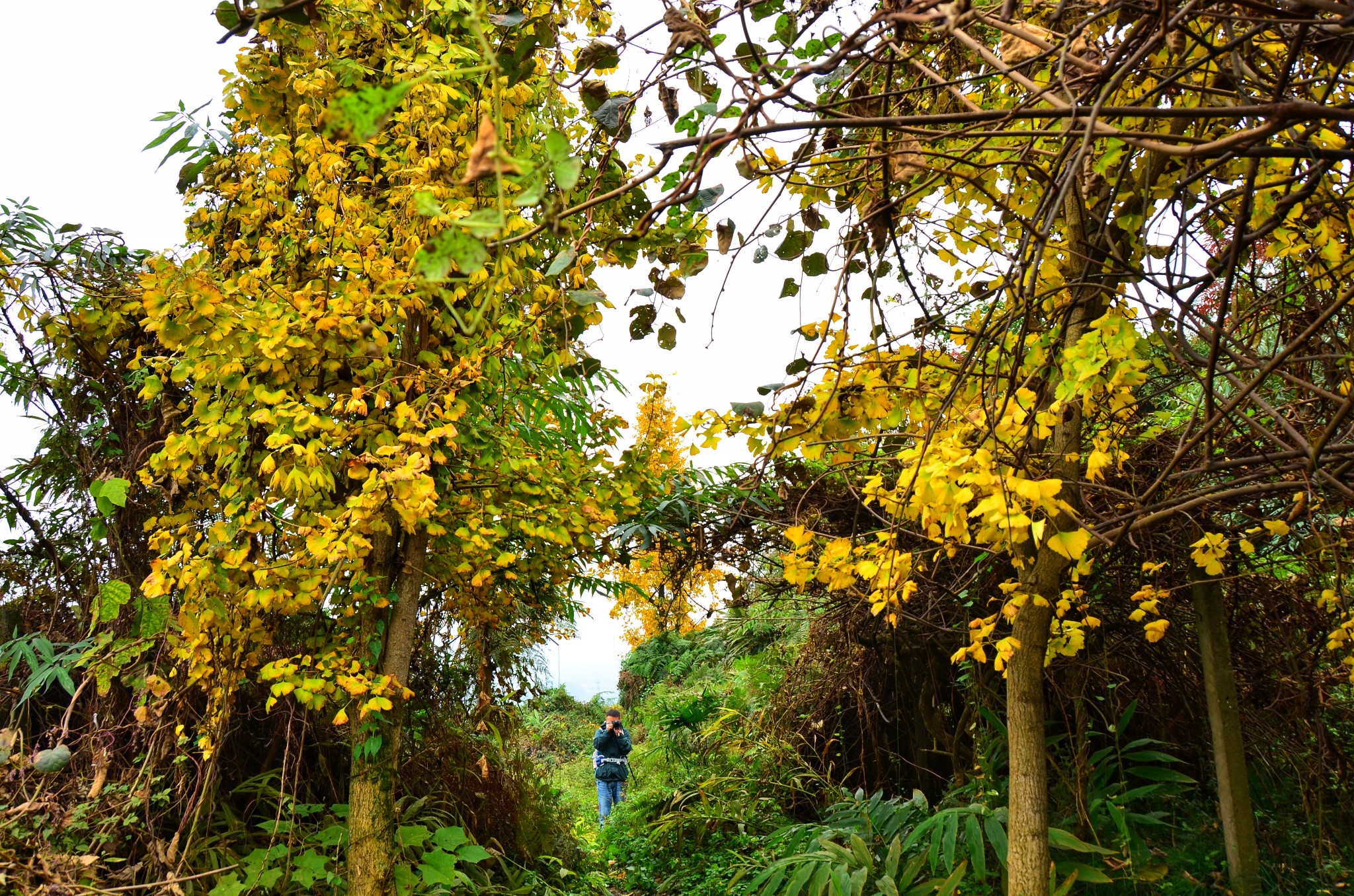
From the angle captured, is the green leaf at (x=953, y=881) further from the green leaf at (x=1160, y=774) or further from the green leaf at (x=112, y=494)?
the green leaf at (x=112, y=494)

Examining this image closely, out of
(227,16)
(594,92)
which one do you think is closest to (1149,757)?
(594,92)

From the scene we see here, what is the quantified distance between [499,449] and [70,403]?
1.89 metres

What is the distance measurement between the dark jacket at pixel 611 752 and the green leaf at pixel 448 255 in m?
6.95

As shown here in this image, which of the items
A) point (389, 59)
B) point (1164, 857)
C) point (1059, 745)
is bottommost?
point (1164, 857)

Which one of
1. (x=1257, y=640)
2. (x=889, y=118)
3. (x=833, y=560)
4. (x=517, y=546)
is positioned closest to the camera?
(x=889, y=118)

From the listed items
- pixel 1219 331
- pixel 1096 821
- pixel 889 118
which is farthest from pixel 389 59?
pixel 1096 821

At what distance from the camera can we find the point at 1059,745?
3.52 m

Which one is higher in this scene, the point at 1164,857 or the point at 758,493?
the point at 758,493

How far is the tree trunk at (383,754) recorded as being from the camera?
298 cm

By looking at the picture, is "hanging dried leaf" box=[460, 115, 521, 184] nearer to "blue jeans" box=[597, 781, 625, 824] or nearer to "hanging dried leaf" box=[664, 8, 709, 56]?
"hanging dried leaf" box=[664, 8, 709, 56]

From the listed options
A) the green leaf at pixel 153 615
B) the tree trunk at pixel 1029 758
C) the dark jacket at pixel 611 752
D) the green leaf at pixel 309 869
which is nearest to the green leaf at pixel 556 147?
the tree trunk at pixel 1029 758

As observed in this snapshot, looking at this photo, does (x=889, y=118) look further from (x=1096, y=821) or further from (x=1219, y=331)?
(x=1096, y=821)

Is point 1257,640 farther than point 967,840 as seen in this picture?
Yes

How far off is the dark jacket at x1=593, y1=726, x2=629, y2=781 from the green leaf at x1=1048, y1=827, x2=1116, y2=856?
493 centimetres
